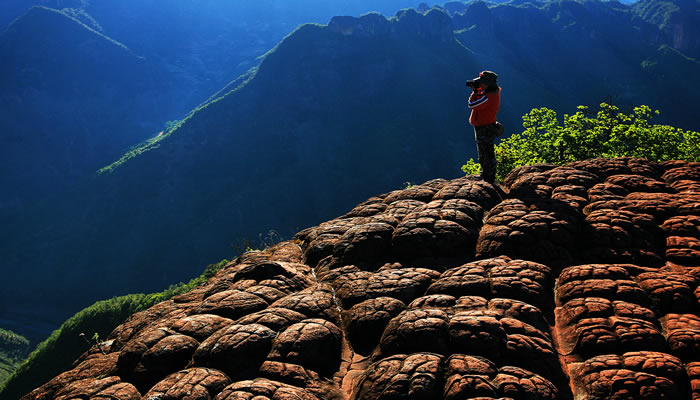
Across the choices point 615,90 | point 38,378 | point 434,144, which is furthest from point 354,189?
point 615,90

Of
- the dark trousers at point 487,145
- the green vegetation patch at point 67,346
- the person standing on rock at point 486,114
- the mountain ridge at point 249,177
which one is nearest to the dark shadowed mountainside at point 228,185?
the mountain ridge at point 249,177

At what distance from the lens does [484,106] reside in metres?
10.7

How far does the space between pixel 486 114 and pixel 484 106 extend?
0.79 feet

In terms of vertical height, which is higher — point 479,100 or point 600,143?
point 600,143

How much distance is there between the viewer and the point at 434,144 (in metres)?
177

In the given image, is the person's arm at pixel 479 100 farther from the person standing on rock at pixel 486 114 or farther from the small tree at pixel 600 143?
the small tree at pixel 600 143

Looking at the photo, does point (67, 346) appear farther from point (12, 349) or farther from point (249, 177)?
point (249, 177)

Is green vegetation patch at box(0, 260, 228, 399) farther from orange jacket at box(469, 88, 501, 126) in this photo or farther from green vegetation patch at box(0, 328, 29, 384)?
green vegetation patch at box(0, 328, 29, 384)

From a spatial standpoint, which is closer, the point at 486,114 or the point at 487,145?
the point at 486,114

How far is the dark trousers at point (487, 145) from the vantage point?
11.0 m

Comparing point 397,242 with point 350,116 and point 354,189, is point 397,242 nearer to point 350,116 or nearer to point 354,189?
point 354,189


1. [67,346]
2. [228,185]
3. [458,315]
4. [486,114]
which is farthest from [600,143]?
[228,185]

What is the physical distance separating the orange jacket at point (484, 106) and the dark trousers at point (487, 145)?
213mm

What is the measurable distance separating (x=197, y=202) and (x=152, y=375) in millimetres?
189348
